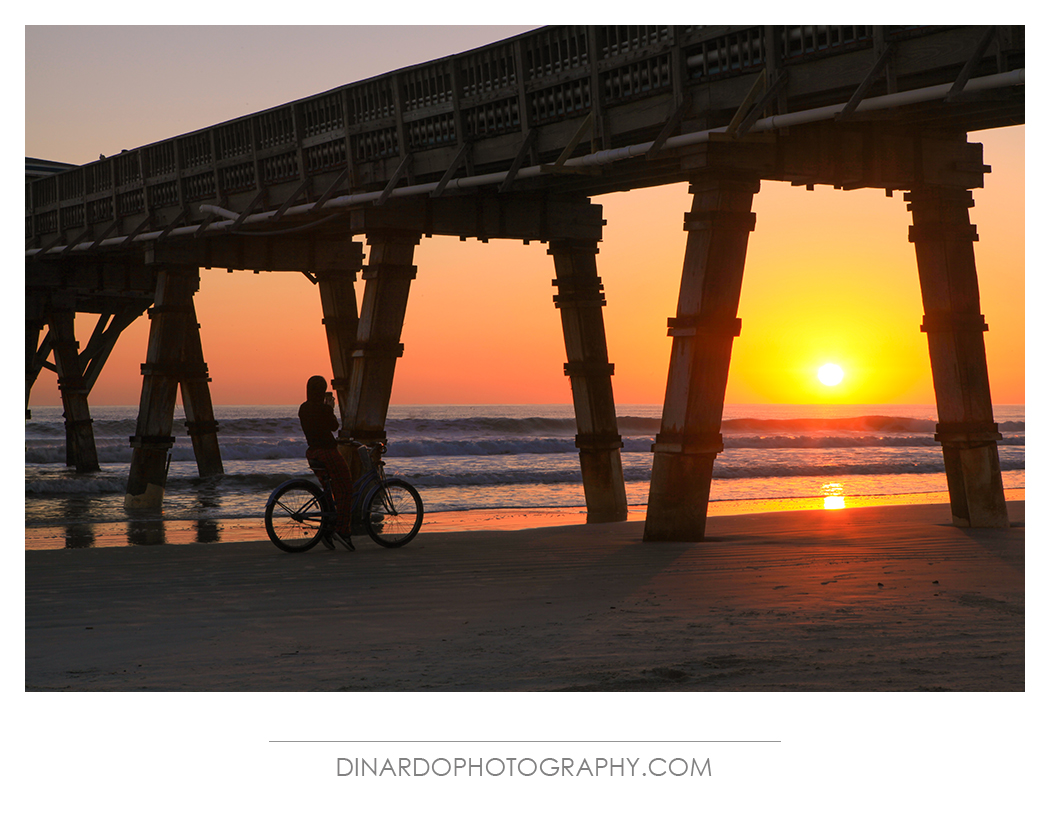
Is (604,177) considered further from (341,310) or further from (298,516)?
(341,310)

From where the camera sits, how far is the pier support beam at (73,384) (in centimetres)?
2452

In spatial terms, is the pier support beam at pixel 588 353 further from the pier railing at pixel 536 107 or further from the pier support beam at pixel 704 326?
the pier support beam at pixel 704 326

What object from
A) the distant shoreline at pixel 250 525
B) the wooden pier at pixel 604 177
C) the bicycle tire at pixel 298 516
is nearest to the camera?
the wooden pier at pixel 604 177

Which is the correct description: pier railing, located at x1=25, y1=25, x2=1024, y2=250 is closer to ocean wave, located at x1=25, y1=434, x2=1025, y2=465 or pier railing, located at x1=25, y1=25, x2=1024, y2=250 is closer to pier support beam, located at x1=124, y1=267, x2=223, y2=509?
pier support beam, located at x1=124, y1=267, x2=223, y2=509

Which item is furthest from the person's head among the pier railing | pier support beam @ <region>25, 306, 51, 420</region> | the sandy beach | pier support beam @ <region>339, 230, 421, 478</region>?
pier support beam @ <region>25, 306, 51, 420</region>

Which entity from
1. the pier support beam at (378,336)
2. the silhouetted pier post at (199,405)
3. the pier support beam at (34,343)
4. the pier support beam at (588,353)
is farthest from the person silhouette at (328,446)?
the pier support beam at (34,343)

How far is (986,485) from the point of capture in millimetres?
11086

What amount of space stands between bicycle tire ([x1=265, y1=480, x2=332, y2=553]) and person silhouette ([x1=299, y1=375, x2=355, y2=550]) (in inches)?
5.8

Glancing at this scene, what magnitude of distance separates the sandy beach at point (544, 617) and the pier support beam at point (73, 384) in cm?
1559

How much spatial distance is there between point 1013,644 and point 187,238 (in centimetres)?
1399

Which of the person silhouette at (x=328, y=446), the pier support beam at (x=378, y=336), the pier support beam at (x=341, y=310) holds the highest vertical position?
the pier support beam at (x=341, y=310)

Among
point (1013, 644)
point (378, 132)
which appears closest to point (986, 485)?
point (1013, 644)

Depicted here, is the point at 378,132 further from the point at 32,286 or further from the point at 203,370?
the point at 32,286
